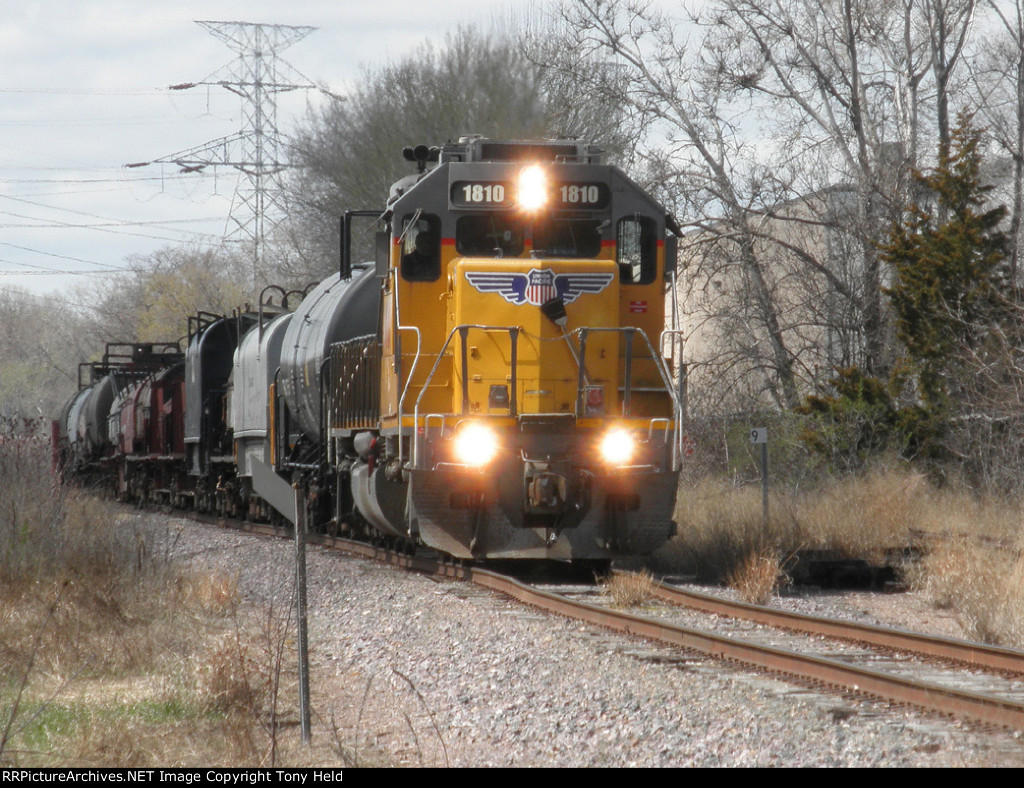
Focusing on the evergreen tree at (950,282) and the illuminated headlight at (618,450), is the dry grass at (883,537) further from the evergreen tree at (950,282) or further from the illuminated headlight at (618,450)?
the evergreen tree at (950,282)

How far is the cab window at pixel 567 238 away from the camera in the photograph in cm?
1072

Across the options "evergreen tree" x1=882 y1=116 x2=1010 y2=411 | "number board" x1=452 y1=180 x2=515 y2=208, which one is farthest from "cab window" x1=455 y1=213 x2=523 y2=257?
"evergreen tree" x1=882 y1=116 x2=1010 y2=411

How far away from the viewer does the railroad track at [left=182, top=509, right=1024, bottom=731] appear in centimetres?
567

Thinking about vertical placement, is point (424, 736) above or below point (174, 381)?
below

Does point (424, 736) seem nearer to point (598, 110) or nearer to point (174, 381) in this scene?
point (174, 381)

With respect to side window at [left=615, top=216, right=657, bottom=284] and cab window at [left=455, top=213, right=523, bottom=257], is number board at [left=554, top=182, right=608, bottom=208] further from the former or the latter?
cab window at [left=455, top=213, right=523, bottom=257]

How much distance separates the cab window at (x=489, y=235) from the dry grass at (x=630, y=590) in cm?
297

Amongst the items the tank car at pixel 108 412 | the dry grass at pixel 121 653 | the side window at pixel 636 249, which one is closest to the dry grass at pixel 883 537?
the side window at pixel 636 249

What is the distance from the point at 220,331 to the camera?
20484 millimetres

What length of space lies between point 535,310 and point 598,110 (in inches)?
666

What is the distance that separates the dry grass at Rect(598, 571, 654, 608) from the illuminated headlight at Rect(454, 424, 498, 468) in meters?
1.41

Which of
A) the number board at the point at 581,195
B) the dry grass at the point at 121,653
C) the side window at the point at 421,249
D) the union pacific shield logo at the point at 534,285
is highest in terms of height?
the number board at the point at 581,195
